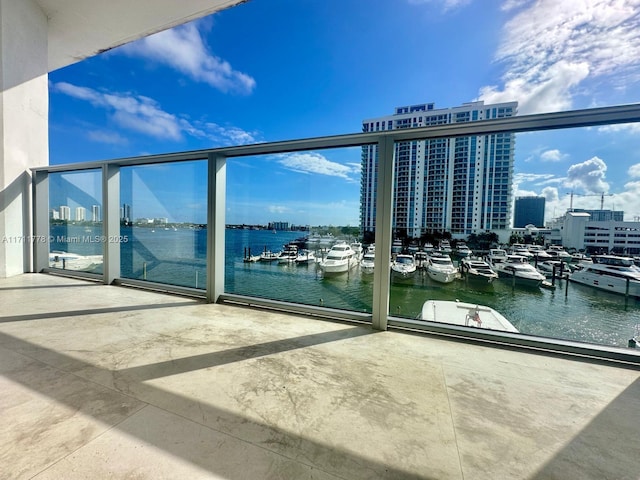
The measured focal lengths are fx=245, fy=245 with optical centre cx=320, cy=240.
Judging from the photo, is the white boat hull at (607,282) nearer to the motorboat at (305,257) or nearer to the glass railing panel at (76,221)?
the motorboat at (305,257)

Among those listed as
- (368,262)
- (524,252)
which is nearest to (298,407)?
(368,262)

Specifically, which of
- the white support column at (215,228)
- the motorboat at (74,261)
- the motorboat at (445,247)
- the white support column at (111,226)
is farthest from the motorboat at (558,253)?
the motorboat at (74,261)

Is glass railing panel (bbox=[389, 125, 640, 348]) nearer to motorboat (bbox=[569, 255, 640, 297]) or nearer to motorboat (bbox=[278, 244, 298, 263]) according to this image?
motorboat (bbox=[569, 255, 640, 297])

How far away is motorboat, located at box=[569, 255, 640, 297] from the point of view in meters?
2.45

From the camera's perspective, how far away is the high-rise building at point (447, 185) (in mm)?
2832

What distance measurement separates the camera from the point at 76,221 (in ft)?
16.1

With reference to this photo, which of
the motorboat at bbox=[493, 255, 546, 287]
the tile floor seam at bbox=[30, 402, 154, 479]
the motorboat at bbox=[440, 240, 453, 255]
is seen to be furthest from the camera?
the motorboat at bbox=[440, 240, 453, 255]

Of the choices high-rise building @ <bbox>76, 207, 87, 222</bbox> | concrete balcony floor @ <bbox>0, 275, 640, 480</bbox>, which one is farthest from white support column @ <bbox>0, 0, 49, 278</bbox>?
concrete balcony floor @ <bbox>0, 275, 640, 480</bbox>

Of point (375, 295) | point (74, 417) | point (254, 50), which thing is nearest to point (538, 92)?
point (375, 295)

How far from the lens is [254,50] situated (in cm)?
643

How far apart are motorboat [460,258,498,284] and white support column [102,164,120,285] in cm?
558

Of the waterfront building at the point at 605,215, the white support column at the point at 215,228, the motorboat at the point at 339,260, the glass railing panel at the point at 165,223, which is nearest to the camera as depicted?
the waterfront building at the point at 605,215

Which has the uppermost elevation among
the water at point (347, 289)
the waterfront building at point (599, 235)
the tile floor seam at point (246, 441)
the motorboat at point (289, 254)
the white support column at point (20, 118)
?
the white support column at point (20, 118)

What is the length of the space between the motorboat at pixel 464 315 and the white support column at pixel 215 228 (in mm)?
2744
